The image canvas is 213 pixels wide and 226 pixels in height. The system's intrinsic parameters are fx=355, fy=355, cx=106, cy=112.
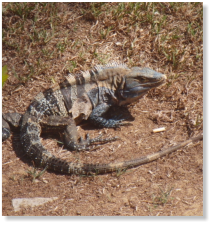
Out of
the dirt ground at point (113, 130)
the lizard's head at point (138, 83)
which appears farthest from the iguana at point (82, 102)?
the dirt ground at point (113, 130)

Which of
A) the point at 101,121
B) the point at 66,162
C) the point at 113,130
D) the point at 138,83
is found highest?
the point at 138,83

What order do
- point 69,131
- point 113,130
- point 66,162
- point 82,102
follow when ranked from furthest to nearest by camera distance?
point 82,102 < point 113,130 < point 69,131 < point 66,162

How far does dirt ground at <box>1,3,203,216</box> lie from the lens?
449 cm

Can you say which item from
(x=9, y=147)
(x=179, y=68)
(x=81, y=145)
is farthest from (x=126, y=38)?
(x=9, y=147)

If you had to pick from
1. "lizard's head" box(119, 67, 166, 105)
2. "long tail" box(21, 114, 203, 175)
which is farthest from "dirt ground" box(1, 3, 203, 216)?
"lizard's head" box(119, 67, 166, 105)

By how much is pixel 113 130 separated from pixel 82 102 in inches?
27.2

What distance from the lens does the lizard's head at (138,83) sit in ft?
18.4

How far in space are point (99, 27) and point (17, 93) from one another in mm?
2009

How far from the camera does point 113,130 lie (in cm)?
561

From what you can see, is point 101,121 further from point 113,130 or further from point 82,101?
point 82,101

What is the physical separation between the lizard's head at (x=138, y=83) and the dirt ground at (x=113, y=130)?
281 mm

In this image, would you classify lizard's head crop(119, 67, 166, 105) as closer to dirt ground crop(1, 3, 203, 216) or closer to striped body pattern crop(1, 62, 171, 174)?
striped body pattern crop(1, 62, 171, 174)

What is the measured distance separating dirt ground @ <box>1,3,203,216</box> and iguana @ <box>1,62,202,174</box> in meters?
0.18

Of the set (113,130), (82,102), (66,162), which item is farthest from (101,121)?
(66,162)
